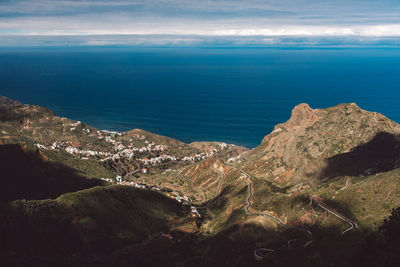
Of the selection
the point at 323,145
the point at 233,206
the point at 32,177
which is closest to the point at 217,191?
the point at 233,206

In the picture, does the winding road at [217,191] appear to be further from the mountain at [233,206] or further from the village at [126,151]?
the village at [126,151]

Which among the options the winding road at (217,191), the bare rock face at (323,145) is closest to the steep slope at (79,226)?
the winding road at (217,191)

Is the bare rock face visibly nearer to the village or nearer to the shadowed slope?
the village

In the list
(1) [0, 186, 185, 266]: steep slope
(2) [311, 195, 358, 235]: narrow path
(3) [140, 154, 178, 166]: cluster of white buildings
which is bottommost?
(3) [140, 154, 178, 166]: cluster of white buildings

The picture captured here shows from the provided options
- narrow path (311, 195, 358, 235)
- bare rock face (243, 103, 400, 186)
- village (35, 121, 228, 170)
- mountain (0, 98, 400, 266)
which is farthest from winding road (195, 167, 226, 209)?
village (35, 121, 228, 170)

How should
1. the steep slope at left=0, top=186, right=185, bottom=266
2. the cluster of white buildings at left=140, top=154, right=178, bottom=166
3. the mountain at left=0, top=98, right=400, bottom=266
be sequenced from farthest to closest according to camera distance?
the cluster of white buildings at left=140, top=154, right=178, bottom=166 → the steep slope at left=0, top=186, right=185, bottom=266 → the mountain at left=0, top=98, right=400, bottom=266

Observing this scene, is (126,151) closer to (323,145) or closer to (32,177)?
(32,177)
